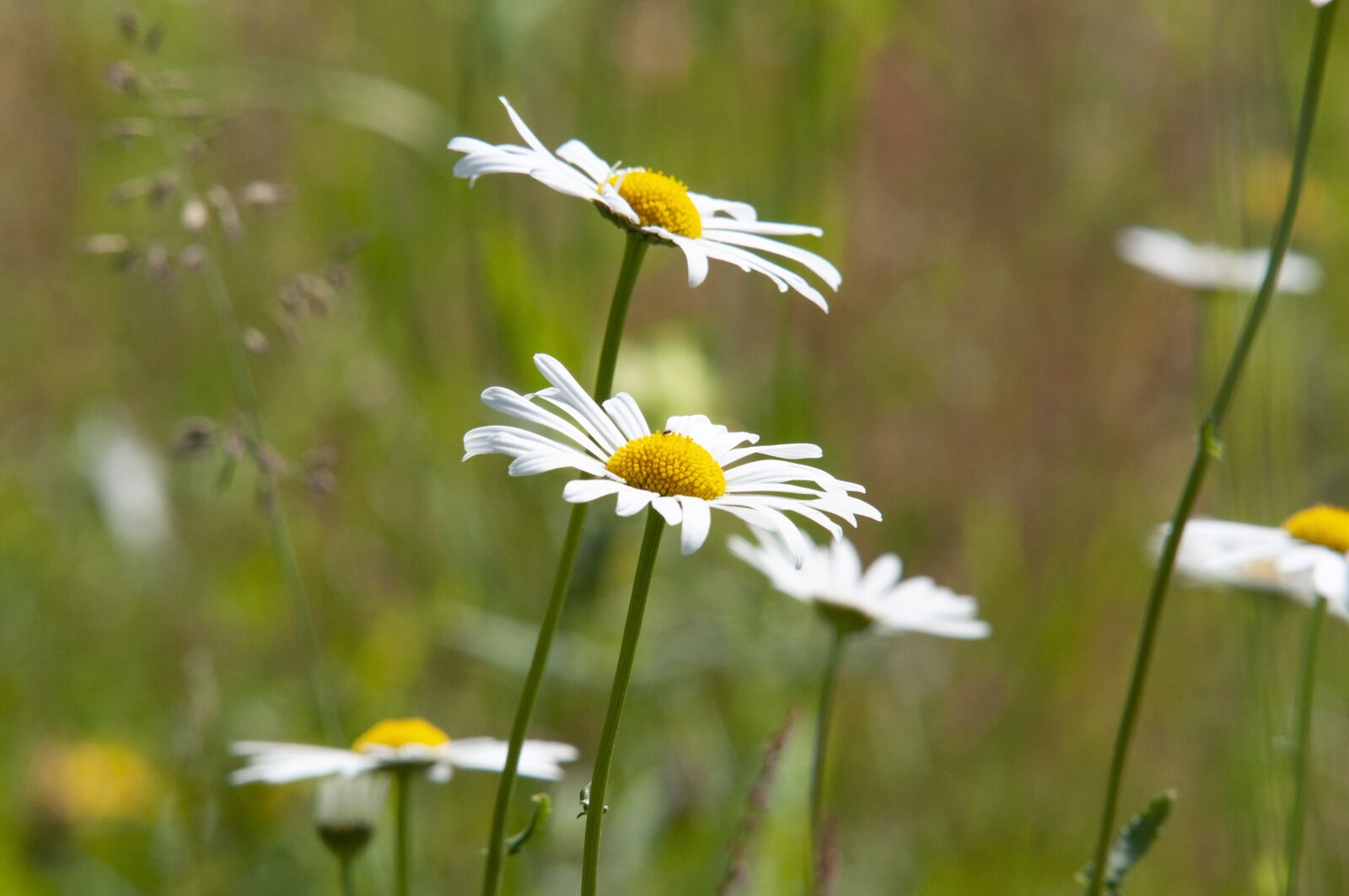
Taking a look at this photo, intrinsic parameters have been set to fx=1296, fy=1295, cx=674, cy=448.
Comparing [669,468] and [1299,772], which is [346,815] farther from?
[1299,772]

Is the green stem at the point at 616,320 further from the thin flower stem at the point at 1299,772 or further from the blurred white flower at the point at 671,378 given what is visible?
the blurred white flower at the point at 671,378

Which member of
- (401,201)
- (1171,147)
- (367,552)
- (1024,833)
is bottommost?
(1024,833)

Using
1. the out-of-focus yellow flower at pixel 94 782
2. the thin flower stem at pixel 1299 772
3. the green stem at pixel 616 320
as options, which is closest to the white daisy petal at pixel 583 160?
the green stem at pixel 616 320

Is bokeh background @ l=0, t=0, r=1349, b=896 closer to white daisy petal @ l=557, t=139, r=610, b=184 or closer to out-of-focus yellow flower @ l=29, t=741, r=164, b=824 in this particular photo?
out-of-focus yellow flower @ l=29, t=741, r=164, b=824

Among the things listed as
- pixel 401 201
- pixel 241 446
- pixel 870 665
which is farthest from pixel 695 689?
pixel 241 446

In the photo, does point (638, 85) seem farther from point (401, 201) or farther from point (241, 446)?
point (241, 446)

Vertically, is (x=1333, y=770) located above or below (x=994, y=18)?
below

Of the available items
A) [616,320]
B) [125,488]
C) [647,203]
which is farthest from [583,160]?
[125,488]
